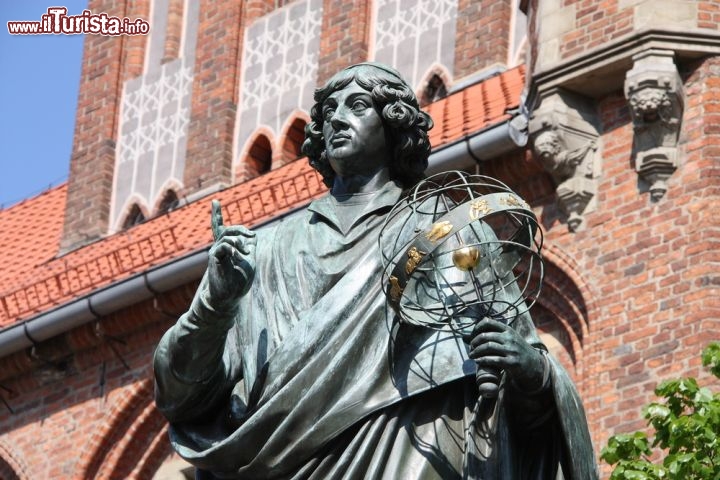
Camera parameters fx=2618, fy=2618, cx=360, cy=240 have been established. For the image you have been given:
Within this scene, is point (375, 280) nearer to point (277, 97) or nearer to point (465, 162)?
point (465, 162)

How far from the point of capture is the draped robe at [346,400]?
512 cm

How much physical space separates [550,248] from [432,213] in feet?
40.6

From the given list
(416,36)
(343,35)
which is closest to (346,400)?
(416,36)

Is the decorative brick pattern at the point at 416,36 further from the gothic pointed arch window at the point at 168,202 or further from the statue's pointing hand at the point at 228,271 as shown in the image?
the statue's pointing hand at the point at 228,271

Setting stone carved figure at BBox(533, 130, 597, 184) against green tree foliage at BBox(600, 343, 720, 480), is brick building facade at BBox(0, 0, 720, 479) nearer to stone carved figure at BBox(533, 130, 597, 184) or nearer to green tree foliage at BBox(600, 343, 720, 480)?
stone carved figure at BBox(533, 130, 597, 184)

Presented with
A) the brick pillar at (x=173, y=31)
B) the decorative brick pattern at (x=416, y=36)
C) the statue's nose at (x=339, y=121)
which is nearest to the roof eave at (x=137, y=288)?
the decorative brick pattern at (x=416, y=36)

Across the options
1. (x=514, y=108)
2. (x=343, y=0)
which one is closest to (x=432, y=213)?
(x=514, y=108)

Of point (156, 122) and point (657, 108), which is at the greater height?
point (156, 122)

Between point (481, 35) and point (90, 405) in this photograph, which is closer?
point (481, 35)

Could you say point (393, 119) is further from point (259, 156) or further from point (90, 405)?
point (259, 156)

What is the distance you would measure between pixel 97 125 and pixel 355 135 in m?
19.4

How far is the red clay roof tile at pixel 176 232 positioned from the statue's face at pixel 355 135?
12041 millimetres

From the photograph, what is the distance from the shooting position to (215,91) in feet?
77.8

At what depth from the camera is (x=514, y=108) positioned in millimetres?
18188
